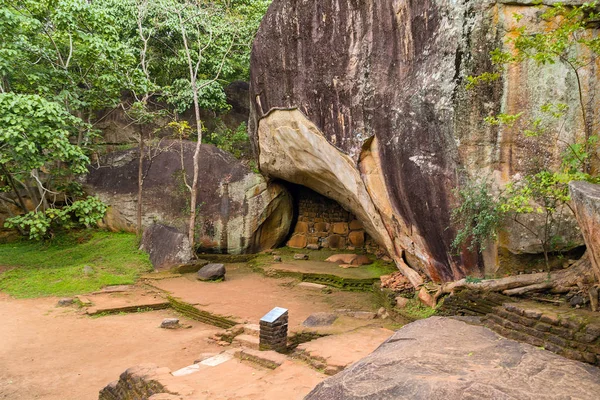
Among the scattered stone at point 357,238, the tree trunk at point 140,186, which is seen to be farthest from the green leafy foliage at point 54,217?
the scattered stone at point 357,238

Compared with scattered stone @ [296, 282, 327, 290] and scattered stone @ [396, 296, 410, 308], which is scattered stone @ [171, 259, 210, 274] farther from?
scattered stone @ [396, 296, 410, 308]

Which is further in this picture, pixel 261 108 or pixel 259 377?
pixel 261 108

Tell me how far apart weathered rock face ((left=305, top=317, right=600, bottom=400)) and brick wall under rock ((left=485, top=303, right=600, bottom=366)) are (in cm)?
31

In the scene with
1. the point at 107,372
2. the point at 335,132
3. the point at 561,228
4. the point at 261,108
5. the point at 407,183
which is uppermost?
the point at 261,108

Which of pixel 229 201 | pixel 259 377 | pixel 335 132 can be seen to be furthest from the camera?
pixel 229 201

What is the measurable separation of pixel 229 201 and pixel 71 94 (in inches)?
222

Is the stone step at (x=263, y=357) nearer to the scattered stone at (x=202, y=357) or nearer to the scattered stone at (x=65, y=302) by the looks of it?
the scattered stone at (x=202, y=357)

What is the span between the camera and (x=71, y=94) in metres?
13.2

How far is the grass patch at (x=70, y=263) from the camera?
430 inches

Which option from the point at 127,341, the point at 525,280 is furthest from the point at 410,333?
the point at 127,341

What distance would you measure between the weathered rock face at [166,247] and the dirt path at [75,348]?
2.96m

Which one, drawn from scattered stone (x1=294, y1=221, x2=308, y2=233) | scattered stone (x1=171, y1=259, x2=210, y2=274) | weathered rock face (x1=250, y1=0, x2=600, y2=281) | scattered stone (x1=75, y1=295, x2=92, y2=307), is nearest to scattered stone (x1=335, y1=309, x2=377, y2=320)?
weathered rock face (x1=250, y1=0, x2=600, y2=281)

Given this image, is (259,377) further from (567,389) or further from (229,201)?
(229,201)

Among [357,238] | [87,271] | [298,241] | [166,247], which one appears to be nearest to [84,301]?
[87,271]
